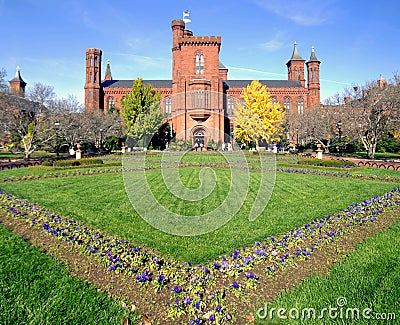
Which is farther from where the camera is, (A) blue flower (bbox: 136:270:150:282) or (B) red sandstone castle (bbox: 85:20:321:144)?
(B) red sandstone castle (bbox: 85:20:321:144)

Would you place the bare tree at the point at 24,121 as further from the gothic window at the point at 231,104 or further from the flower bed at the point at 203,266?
the gothic window at the point at 231,104

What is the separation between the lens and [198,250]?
17.9ft

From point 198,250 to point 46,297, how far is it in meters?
2.64

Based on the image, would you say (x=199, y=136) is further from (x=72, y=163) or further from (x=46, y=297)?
(x=46, y=297)

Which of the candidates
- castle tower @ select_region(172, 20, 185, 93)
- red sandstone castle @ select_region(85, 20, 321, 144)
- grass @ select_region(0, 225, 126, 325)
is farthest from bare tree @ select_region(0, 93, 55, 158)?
castle tower @ select_region(172, 20, 185, 93)

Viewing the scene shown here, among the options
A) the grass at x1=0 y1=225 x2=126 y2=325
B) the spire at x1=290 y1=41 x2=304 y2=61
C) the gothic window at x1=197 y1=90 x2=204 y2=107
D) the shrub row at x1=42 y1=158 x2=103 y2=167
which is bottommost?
the grass at x1=0 y1=225 x2=126 y2=325

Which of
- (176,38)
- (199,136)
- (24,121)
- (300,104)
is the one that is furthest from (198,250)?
(300,104)

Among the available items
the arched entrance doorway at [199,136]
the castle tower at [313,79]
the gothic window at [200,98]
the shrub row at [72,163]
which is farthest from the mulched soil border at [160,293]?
the castle tower at [313,79]

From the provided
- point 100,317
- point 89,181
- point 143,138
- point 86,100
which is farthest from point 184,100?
point 100,317

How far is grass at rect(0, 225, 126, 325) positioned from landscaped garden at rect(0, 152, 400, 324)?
0.13 ft

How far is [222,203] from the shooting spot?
916 cm

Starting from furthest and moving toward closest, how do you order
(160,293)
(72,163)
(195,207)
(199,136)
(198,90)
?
(199,136) → (198,90) → (72,163) → (195,207) → (160,293)

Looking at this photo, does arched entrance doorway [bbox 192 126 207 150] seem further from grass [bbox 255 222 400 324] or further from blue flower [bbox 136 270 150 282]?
blue flower [bbox 136 270 150 282]

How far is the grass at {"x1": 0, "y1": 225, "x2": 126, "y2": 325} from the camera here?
3.38m
